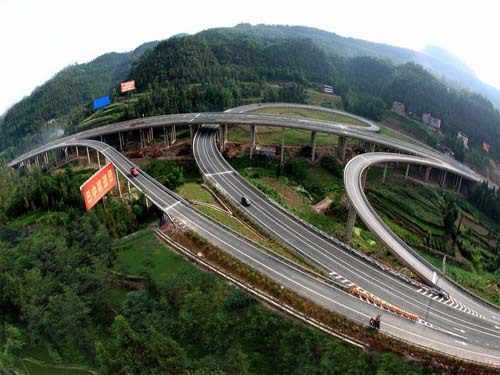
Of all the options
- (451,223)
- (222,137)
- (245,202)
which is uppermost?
(222,137)

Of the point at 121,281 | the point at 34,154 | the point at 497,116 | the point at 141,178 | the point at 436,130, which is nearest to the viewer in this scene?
the point at 121,281

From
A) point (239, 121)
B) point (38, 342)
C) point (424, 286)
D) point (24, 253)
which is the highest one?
point (239, 121)

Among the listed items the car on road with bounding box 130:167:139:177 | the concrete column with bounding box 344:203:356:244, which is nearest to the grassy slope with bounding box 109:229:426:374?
the concrete column with bounding box 344:203:356:244

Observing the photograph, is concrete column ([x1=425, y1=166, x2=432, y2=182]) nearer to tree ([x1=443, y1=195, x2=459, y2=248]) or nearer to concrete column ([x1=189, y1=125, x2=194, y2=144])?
tree ([x1=443, y1=195, x2=459, y2=248])

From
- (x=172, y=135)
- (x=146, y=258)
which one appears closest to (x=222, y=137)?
(x=172, y=135)

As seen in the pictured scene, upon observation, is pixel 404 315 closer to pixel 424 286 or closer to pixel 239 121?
pixel 424 286

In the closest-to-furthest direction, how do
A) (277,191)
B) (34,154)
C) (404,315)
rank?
1. (404,315)
2. (277,191)
3. (34,154)

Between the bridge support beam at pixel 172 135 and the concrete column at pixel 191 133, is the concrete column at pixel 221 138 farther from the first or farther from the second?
the bridge support beam at pixel 172 135

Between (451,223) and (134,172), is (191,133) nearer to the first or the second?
(134,172)

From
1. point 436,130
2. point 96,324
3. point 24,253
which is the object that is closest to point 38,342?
point 96,324
